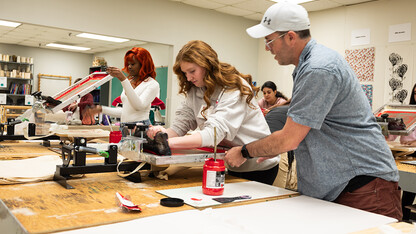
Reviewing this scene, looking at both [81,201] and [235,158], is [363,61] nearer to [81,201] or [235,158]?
[235,158]

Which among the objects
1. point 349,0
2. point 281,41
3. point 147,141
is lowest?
point 147,141

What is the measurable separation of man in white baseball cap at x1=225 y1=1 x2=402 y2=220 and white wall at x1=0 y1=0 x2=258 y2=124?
461 centimetres

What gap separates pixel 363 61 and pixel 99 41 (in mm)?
6949

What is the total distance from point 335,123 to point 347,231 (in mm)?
434

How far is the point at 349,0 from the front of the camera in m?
5.81

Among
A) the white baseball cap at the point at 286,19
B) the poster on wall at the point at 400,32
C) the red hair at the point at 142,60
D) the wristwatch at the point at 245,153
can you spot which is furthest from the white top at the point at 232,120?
the poster on wall at the point at 400,32

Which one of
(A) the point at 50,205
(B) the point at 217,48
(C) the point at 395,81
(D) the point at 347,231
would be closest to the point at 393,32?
(C) the point at 395,81

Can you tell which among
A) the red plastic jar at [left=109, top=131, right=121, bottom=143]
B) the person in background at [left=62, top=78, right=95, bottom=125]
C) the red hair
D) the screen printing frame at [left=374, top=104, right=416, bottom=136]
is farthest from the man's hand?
the person in background at [left=62, top=78, right=95, bottom=125]

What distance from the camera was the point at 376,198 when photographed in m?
1.37

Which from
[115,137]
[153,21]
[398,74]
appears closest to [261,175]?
[115,137]

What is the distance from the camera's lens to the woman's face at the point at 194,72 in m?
1.80

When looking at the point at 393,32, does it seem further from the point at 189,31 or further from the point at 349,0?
the point at 189,31

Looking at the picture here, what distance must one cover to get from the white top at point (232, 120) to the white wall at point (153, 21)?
13.3 ft

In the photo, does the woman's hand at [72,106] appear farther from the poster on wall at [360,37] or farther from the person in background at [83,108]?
the poster on wall at [360,37]
